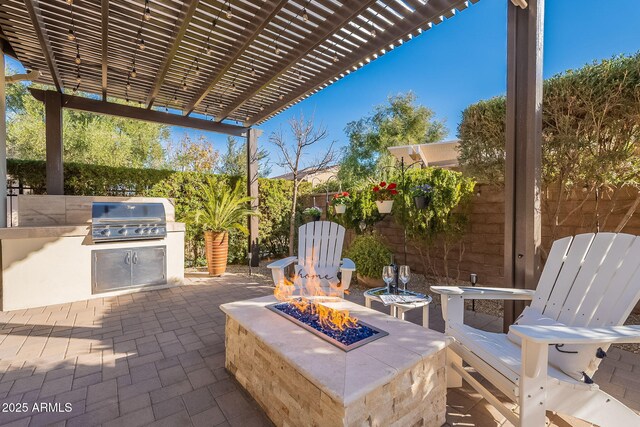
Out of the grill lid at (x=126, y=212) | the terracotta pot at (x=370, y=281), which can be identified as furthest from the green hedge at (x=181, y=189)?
the terracotta pot at (x=370, y=281)

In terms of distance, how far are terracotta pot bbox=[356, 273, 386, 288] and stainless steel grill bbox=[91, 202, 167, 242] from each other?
320 centimetres

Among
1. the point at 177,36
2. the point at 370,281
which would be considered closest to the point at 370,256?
the point at 370,281

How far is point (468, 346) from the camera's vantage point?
1.75 meters

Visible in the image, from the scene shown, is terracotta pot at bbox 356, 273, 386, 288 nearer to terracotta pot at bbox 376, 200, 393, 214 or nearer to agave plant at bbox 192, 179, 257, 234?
terracotta pot at bbox 376, 200, 393, 214

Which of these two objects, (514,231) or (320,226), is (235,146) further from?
(514,231)

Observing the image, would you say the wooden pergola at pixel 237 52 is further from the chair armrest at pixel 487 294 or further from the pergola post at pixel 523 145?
the chair armrest at pixel 487 294

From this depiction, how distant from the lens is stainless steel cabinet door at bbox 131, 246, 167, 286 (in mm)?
4277

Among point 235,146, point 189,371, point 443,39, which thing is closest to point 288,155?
point 189,371

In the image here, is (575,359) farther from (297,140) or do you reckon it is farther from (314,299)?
(297,140)

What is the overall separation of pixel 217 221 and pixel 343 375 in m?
4.61

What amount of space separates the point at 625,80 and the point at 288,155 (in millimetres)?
4848

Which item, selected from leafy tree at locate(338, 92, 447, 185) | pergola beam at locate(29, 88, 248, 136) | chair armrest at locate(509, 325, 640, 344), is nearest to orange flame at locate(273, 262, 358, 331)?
chair armrest at locate(509, 325, 640, 344)

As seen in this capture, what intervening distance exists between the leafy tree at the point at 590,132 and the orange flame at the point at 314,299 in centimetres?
252

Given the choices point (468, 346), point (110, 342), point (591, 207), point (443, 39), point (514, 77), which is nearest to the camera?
point (468, 346)
